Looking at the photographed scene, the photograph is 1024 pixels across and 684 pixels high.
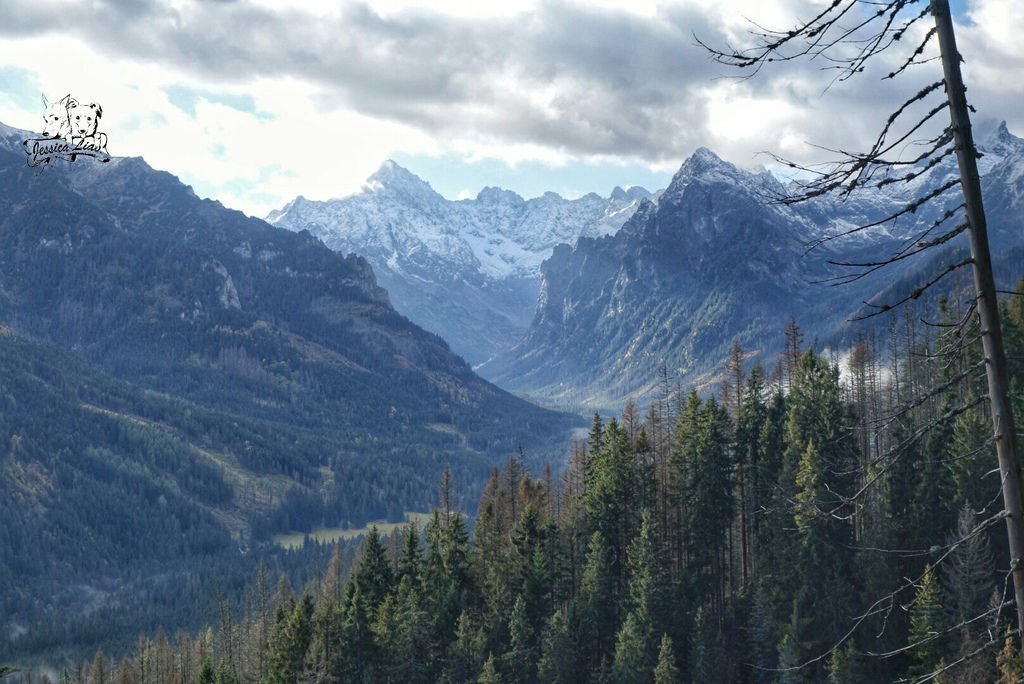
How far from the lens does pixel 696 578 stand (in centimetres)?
9206

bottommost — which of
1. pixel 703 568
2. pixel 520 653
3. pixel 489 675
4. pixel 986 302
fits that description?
pixel 489 675

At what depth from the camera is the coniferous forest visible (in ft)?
258

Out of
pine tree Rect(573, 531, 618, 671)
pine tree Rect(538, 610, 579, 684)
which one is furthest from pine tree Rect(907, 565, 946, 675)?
pine tree Rect(573, 531, 618, 671)

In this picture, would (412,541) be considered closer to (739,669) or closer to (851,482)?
(739,669)

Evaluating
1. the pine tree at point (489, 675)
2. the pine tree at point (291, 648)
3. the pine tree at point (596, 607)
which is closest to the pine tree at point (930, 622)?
the pine tree at point (596, 607)

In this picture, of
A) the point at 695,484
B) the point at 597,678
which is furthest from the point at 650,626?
the point at 695,484

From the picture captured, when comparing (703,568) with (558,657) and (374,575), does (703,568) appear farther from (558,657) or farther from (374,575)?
(374,575)

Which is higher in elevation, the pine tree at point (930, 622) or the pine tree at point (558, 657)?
the pine tree at point (930, 622)

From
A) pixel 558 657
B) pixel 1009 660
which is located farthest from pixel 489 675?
pixel 1009 660

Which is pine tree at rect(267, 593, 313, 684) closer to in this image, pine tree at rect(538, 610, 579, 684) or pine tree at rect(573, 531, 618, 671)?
pine tree at rect(538, 610, 579, 684)

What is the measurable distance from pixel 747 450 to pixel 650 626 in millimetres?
20929

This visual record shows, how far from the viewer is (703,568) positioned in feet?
313

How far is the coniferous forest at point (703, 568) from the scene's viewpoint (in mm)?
78500

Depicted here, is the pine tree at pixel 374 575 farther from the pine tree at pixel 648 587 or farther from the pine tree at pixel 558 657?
the pine tree at pixel 648 587
